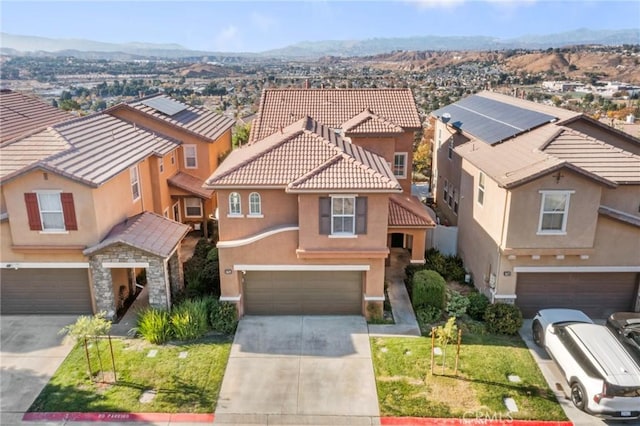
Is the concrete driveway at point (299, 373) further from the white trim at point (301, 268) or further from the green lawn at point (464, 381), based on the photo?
the white trim at point (301, 268)

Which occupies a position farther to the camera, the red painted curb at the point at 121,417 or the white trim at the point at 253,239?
the white trim at the point at 253,239

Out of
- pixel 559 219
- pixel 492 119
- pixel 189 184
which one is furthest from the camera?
pixel 492 119

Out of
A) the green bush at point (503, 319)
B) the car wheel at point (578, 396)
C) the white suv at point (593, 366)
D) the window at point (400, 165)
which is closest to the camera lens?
the white suv at point (593, 366)

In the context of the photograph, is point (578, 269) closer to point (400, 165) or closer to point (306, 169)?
point (306, 169)

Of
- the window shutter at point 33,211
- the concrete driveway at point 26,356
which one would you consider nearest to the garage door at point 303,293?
the concrete driveway at point 26,356

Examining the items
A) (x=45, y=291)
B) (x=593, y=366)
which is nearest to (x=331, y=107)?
(x=45, y=291)

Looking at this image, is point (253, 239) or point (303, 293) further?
point (303, 293)

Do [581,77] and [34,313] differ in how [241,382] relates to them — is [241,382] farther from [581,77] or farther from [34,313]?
[581,77]
